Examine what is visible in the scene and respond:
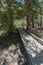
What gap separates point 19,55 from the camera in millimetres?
7348

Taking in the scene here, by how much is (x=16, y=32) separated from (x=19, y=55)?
5.32 metres

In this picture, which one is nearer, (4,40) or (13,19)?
(4,40)

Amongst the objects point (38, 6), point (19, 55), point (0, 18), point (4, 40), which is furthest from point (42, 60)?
point (38, 6)

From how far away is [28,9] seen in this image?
12.6 m

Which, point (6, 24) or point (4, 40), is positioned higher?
point (6, 24)

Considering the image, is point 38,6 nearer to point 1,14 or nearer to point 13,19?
point 13,19

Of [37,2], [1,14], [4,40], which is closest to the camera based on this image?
[4,40]

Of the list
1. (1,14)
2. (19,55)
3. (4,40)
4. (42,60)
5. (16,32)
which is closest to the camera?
(42,60)

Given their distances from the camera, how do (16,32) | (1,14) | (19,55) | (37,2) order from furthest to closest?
(37,2)
(16,32)
(1,14)
(19,55)

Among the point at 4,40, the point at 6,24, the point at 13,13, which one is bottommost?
the point at 4,40

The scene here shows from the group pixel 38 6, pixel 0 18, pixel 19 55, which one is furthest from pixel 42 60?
pixel 38 6

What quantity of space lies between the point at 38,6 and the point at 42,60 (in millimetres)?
9368

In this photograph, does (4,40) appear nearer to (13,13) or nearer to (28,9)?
(13,13)

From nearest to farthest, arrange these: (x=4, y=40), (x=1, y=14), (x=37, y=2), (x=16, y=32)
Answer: (x=4, y=40) < (x=1, y=14) < (x=16, y=32) < (x=37, y=2)
